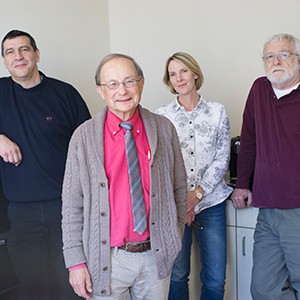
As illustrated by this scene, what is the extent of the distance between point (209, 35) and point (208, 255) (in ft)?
5.02

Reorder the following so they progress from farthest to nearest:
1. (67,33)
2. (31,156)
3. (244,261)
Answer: (67,33), (244,261), (31,156)

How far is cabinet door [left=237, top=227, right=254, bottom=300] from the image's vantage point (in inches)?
92.0

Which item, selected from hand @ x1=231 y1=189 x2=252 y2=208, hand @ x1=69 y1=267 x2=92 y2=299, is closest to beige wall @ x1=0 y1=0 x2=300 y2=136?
hand @ x1=231 y1=189 x2=252 y2=208

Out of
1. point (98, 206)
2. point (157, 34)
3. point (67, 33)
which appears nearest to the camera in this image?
point (98, 206)

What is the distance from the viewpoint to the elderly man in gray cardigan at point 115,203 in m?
1.40

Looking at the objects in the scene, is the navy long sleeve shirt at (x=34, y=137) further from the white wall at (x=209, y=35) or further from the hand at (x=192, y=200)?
the white wall at (x=209, y=35)

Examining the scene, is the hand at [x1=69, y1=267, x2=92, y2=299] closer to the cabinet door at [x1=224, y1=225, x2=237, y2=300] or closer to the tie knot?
the tie knot

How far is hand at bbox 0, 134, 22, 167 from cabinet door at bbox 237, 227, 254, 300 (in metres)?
1.30

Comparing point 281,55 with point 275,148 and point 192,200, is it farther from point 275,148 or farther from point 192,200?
point 192,200

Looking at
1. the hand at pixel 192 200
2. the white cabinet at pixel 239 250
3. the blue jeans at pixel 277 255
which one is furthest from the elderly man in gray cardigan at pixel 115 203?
the white cabinet at pixel 239 250

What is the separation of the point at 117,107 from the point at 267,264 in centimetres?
113

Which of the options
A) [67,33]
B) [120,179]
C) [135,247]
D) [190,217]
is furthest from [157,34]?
[135,247]

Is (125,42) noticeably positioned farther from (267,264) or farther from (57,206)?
(267,264)

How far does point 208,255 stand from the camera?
87.4 inches
